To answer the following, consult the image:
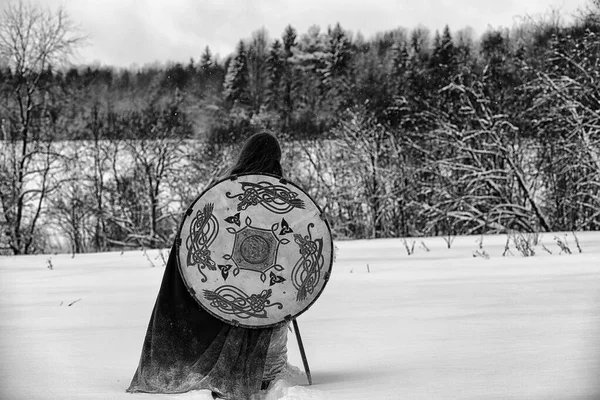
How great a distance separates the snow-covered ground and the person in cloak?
105 millimetres

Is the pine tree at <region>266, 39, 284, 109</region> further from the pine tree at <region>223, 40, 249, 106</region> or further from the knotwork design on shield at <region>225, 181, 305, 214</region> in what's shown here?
the knotwork design on shield at <region>225, 181, 305, 214</region>

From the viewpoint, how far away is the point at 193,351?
3639mm

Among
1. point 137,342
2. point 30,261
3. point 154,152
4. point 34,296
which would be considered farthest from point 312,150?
point 137,342

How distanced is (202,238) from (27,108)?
19173 mm

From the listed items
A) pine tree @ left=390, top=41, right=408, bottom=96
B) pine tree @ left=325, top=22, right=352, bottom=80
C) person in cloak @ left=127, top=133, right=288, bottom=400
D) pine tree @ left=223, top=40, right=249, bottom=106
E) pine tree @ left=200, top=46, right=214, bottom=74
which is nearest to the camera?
person in cloak @ left=127, top=133, right=288, bottom=400

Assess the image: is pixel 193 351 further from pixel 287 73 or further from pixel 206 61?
pixel 206 61

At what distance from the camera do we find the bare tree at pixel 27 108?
19.8 metres

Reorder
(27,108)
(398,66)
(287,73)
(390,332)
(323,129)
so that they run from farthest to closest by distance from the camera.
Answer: (398,66) < (287,73) < (323,129) < (27,108) < (390,332)

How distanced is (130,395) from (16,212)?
18.9 metres

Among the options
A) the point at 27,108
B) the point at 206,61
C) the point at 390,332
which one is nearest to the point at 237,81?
the point at 206,61

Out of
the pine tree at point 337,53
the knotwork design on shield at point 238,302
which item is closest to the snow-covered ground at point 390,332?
the knotwork design on shield at point 238,302

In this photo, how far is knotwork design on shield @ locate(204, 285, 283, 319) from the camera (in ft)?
11.8

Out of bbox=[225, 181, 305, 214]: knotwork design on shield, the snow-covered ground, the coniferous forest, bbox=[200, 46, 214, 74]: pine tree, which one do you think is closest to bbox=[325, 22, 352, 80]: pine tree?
the coniferous forest

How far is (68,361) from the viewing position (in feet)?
14.5
